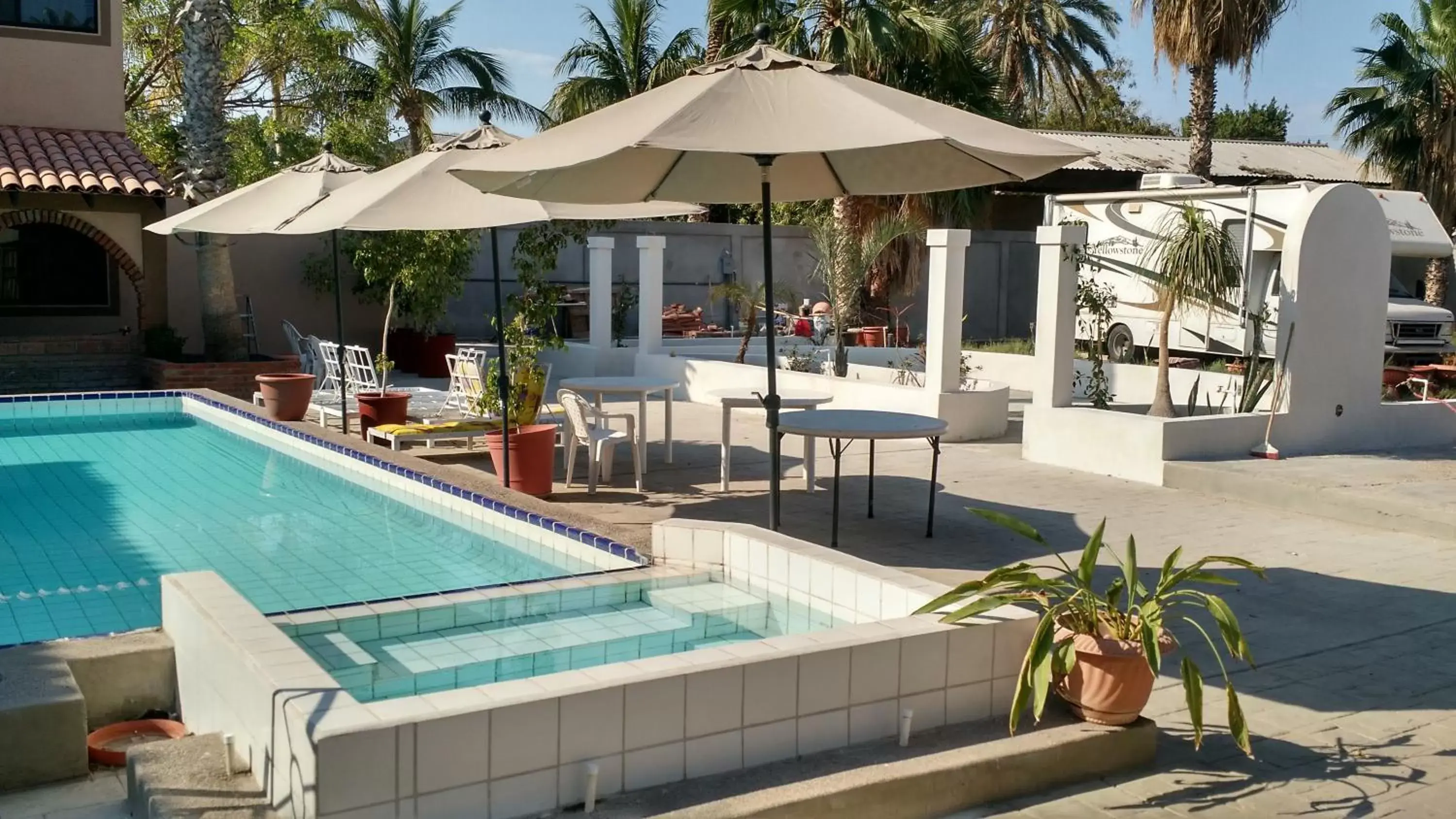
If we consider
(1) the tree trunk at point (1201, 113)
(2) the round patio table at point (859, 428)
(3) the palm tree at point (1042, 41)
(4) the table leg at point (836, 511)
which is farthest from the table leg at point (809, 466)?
(3) the palm tree at point (1042, 41)

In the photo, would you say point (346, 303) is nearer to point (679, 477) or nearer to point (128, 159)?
point (128, 159)

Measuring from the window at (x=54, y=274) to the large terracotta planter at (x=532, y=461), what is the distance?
37.2 feet

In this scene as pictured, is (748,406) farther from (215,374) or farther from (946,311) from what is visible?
(215,374)

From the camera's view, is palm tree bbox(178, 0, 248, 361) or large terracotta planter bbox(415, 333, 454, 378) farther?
large terracotta planter bbox(415, 333, 454, 378)

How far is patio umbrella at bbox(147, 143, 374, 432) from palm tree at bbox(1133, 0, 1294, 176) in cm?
1440

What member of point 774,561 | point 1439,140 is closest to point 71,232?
point 774,561

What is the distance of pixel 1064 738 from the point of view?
4070 millimetres

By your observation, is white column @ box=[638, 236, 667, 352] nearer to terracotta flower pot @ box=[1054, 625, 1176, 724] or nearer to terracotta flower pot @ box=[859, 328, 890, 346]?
terracotta flower pot @ box=[859, 328, 890, 346]

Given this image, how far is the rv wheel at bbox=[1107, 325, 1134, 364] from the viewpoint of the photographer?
54.5ft

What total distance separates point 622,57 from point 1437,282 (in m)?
15.4

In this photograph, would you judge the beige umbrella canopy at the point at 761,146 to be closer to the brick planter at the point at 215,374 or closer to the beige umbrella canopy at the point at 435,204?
the beige umbrella canopy at the point at 435,204

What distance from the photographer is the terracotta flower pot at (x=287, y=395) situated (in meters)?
11.9

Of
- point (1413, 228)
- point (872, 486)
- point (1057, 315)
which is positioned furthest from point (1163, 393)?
point (1413, 228)

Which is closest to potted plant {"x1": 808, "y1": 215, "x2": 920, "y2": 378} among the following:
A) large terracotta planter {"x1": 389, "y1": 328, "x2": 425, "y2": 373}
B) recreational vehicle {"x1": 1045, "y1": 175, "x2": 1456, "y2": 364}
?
recreational vehicle {"x1": 1045, "y1": 175, "x2": 1456, "y2": 364}
